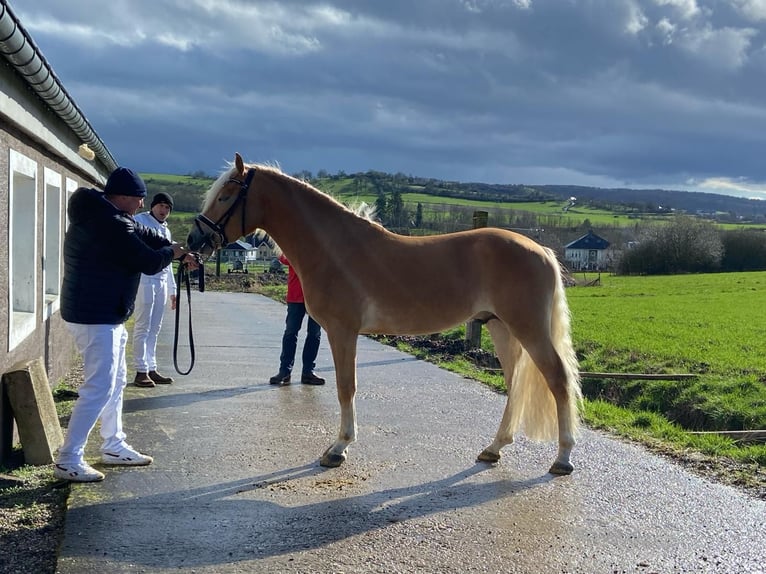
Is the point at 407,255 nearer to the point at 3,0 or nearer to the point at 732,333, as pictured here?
the point at 3,0

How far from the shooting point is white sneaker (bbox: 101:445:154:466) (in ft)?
17.1

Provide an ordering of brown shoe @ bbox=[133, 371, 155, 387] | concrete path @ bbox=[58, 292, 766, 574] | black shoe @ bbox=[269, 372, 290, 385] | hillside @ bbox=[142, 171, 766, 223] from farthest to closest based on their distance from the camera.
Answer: hillside @ bbox=[142, 171, 766, 223] < black shoe @ bbox=[269, 372, 290, 385] < brown shoe @ bbox=[133, 371, 155, 387] < concrete path @ bbox=[58, 292, 766, 574]

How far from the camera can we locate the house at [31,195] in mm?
5223

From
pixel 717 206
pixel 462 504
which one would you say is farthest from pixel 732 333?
pixel 717 206

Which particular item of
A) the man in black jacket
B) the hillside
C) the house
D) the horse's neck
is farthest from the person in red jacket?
the hillside

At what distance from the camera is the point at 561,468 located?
5441 mm

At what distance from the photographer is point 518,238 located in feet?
18.9

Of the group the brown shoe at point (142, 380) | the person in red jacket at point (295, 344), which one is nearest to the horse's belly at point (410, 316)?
the person in red jacket at point (295, 344)

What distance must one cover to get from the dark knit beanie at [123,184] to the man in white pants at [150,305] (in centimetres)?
287

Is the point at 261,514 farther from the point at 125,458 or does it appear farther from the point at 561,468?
the point at 561,468

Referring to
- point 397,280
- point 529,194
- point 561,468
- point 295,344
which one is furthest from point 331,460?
point 529,194

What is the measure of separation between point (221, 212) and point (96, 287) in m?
1.18

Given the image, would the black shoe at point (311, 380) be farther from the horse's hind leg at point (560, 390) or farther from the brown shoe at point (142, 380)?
the horse's hind leg at point (560, 390)

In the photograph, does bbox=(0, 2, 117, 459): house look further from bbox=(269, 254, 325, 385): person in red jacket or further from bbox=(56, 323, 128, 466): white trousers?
bbox=(269, 254, 325, 385): person in red jacket
